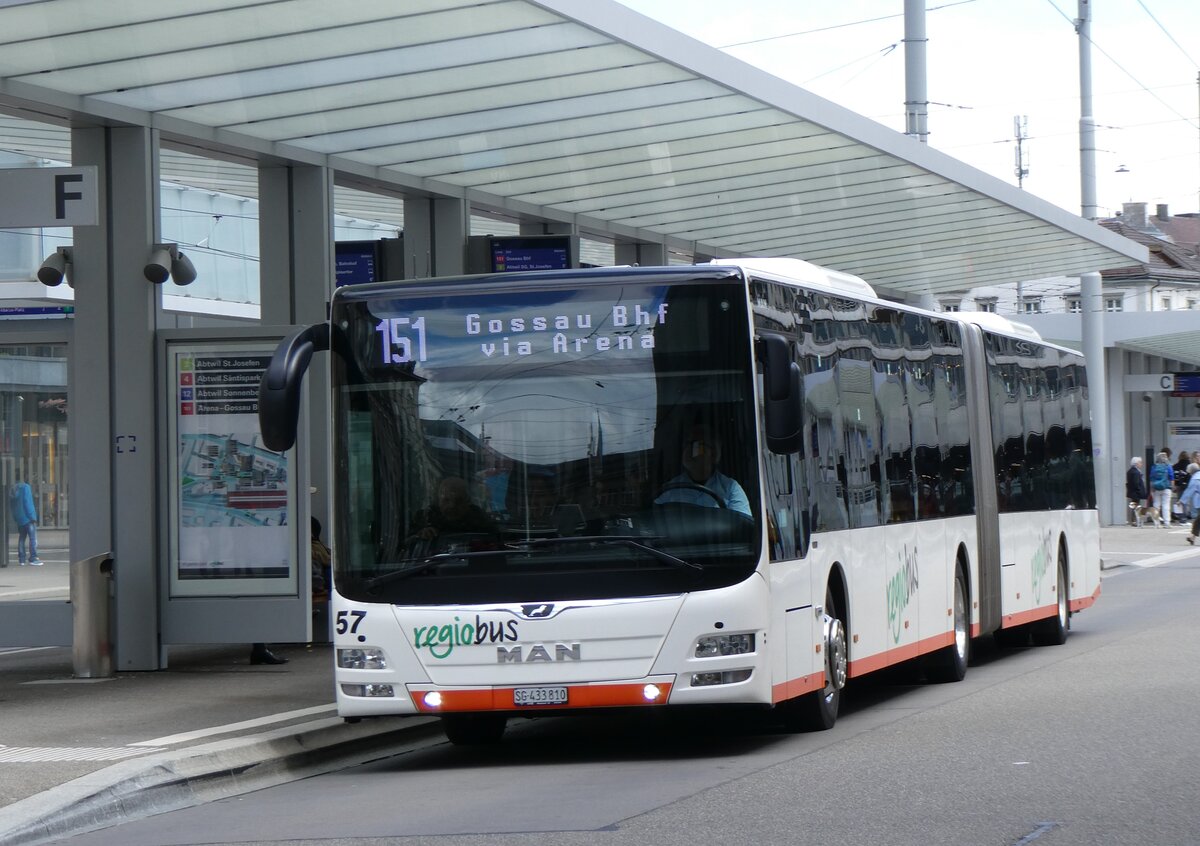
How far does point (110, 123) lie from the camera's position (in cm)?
1541

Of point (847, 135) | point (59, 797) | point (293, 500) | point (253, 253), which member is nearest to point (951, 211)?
point (847, 135)

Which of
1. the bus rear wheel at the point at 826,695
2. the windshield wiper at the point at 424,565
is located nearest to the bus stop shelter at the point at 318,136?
the windshield wiper at the point at 424,565

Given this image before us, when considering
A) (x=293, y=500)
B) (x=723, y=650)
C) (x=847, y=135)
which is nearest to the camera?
(x=723, y=650)

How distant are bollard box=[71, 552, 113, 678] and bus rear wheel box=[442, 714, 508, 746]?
4.16m

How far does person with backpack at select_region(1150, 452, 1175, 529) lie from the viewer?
49000 mm

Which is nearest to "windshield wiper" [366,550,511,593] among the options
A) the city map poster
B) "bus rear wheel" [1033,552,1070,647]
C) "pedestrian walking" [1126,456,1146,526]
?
the city map poster

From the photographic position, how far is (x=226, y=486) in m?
15.6

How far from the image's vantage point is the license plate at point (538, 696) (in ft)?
33.7

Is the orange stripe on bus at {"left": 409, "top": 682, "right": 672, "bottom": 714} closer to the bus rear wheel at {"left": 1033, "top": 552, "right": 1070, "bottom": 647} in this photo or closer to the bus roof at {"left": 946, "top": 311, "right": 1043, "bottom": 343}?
the bus roof at {"left": 946, "top": 311, "right": 1043, "bottom": 343}

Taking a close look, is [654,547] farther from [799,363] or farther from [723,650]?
[799,363]

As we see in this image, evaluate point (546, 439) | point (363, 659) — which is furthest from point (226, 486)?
point (546, 439)

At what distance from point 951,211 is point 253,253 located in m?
8.68

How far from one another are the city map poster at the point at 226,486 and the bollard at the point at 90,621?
0.63 m

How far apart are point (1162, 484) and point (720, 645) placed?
41.1m
